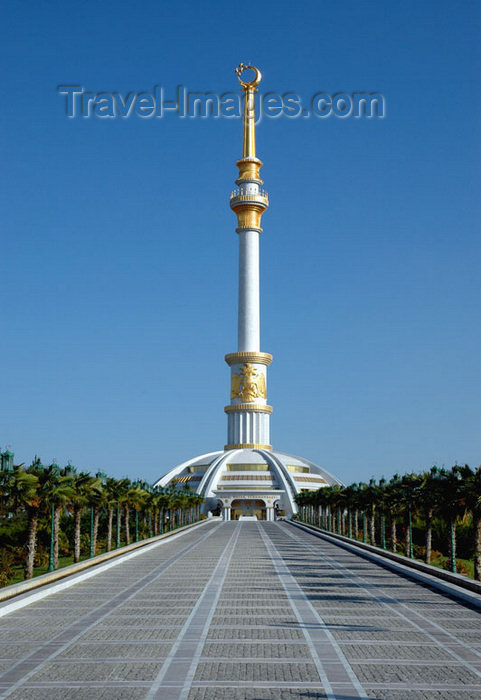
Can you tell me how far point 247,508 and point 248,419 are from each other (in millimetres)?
11642

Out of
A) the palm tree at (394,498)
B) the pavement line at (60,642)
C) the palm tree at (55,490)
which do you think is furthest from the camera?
the palm tree at (394,498)

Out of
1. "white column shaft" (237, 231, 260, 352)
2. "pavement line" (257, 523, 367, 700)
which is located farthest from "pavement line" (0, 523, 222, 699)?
"white column shaft" (237, 231, 260, 352)

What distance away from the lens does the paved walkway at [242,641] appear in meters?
10.2

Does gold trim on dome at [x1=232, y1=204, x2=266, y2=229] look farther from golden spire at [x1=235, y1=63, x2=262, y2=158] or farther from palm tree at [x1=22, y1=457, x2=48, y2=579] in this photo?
palm tree at [x1=22, y1=457, x2=48, y2=579]

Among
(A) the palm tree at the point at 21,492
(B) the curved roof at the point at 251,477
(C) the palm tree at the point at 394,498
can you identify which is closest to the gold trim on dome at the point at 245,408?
(B) the curved roof at the point at 251,477

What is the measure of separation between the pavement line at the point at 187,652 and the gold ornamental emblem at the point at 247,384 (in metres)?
78.1

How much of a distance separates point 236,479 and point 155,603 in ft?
254

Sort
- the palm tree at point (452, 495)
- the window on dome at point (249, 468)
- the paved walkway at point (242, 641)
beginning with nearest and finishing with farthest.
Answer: the paved walkway at point (242, 641) < the palm tree at point (452, 495) < the window on dome at point (249, 468)

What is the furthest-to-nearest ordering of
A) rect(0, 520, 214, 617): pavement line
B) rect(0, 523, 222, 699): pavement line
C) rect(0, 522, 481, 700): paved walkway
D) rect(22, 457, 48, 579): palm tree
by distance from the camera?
rect(22, 457, 48, 579): palm tree
rect(0, 520, 214, 617): pavement line
rect(0, 523, 222, 699): pavement line
rect(0, 522, 481, 700): paved walkway

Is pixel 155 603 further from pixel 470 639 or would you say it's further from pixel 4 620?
pixel 470 639

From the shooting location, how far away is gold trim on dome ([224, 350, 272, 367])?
98162mm

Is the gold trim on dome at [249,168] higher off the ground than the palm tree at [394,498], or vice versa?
the gold trim on dome at [249,168]

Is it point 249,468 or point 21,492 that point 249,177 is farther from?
point 21,492

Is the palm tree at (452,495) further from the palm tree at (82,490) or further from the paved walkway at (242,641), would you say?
the palm tree at (82,490)
